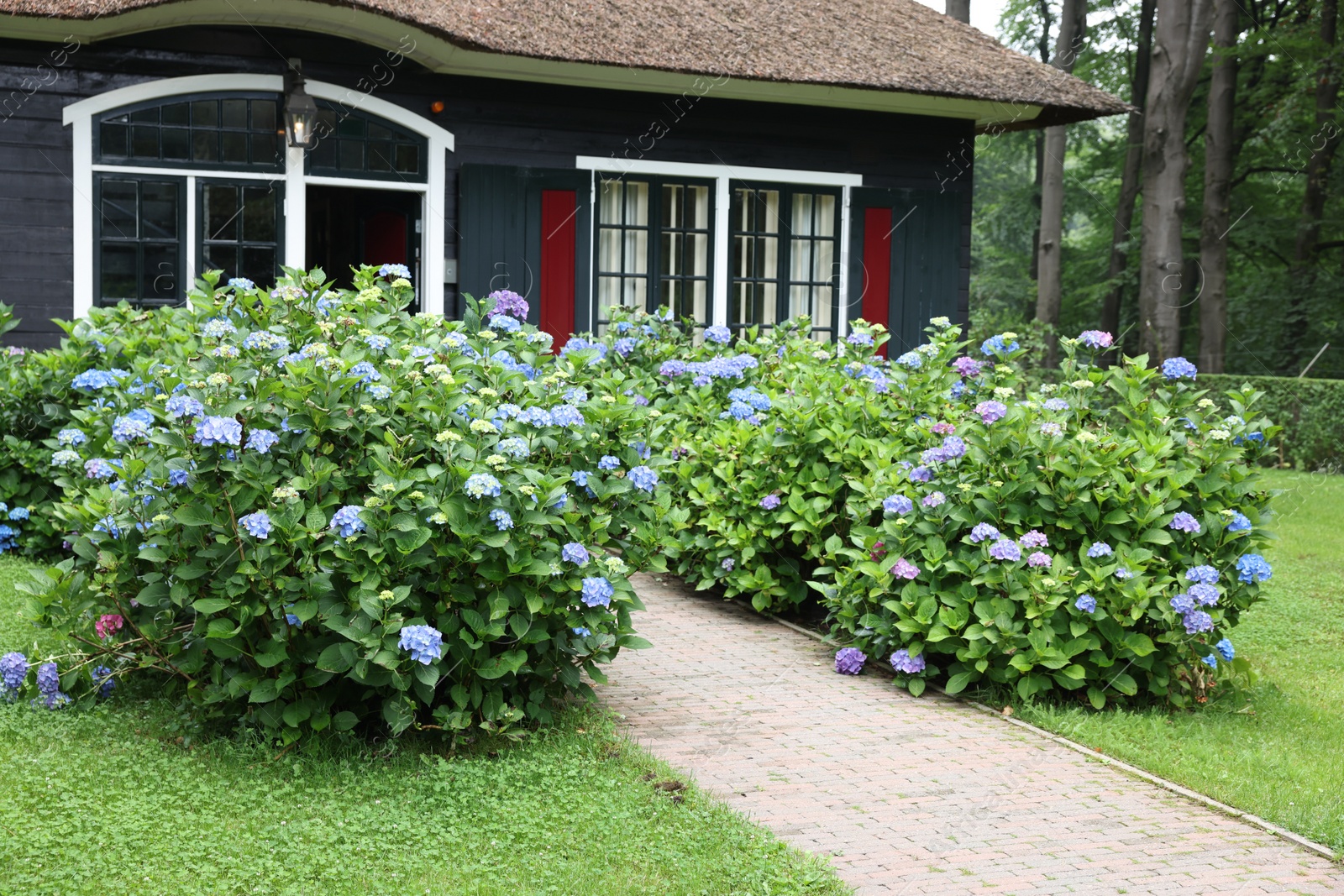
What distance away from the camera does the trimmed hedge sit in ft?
49.9

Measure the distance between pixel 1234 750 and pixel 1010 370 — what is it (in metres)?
2.11

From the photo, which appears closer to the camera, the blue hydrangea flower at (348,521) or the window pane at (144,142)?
the blue hydrangea flower at (348,521)

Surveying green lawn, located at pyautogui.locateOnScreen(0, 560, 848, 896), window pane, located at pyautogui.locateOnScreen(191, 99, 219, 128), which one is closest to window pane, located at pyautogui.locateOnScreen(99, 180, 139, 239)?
window pane, located at pyautogui.locateOnScreen(191, 99, 219, 128)

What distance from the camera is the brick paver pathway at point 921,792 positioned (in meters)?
3.55

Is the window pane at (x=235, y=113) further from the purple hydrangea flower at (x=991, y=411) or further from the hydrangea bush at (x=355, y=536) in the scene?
the purple hydrangea flower at (x=991, y=411)

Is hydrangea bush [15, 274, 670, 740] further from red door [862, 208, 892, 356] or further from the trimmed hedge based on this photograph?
the trimmed hedge

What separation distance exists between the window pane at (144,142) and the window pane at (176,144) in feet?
0.22

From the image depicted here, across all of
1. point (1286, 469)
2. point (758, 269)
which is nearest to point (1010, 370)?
point (758, 269)

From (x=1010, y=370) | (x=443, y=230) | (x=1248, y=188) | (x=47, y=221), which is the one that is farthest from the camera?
(x=1248, y=188)

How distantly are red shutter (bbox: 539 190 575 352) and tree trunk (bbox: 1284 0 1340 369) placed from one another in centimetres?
1372

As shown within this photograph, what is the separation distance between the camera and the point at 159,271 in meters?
9.73

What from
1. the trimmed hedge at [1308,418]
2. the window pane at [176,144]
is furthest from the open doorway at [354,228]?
the trimmed hedge at [1308,418]

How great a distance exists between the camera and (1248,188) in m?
24.9

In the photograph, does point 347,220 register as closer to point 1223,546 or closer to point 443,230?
point 443,230
